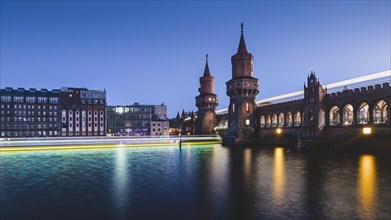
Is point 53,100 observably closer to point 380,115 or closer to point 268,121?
point 268,121

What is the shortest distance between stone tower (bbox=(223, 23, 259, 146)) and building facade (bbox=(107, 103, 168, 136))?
74.2 metres

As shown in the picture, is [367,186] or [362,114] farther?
[362,114]

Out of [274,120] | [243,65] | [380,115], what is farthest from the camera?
[274,120]

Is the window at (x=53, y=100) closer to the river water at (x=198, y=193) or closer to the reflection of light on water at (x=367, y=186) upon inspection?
the river water at (x=198, y=193)

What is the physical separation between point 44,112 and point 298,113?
96465mm

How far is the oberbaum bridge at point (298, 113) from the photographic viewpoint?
4073 centimetres

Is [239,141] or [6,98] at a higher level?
[6,98]

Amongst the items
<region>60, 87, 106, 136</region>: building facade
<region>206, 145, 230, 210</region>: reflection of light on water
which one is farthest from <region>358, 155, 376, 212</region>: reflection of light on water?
<region>60, 87, 106, 136</region>: building facade

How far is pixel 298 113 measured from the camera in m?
65.5

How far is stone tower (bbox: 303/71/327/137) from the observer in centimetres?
4847

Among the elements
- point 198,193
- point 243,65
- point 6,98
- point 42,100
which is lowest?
point 198,193

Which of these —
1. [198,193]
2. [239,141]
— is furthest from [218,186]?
[239,141]

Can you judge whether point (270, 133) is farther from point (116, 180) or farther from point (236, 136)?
point (116, 180)

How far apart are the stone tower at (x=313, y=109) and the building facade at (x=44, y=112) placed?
91.1 meters
